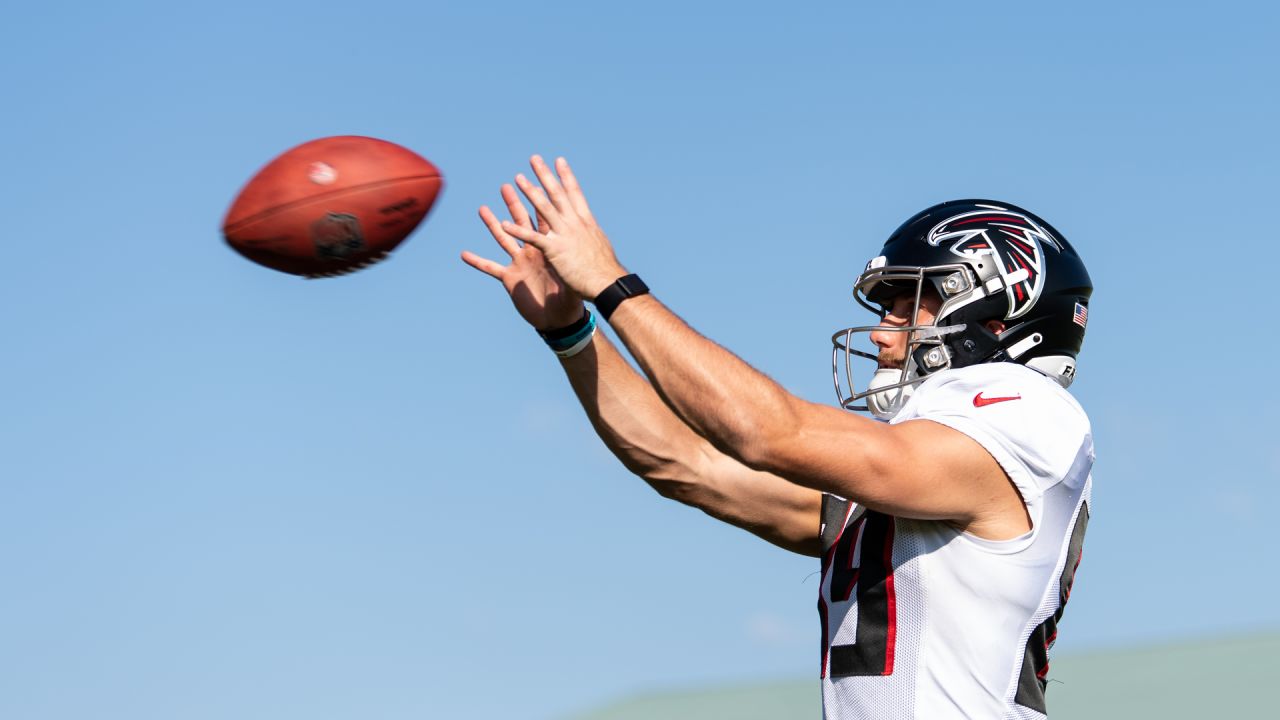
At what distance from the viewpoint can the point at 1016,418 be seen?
12.5ft

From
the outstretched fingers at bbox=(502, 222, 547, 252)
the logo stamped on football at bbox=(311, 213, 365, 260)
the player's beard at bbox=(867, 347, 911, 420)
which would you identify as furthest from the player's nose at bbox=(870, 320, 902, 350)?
the logo stamped on football at bbox=(311, 213, 365, 260)

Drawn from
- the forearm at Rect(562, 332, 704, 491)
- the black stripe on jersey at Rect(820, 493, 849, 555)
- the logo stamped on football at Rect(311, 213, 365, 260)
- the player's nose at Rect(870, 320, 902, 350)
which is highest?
→ the logo stamped on football at Rect(311, 213, 365, 260)

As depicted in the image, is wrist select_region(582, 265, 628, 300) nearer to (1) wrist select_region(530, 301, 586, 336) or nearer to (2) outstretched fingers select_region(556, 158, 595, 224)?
(2) outstretched fingers select_region(556, 158, 595, 224)

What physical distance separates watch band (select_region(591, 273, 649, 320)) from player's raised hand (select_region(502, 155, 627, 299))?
0.03 metres

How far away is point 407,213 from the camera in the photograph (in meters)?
4.55

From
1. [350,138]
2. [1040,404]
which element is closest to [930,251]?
[1040,404]

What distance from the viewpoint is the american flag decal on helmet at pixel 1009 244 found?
4.38 m

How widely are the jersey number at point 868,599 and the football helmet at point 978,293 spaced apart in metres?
0.51

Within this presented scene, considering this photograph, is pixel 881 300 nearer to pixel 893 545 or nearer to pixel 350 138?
pixel 893 545

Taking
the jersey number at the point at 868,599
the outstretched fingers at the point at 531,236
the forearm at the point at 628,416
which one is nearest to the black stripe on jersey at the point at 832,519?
the jersey number at the point at 868,599

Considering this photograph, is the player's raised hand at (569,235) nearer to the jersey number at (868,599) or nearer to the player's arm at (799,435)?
the player's arm at (799,435)

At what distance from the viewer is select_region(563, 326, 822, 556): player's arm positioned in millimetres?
4805

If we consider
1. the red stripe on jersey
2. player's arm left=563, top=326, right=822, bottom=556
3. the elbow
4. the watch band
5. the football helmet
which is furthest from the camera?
player's arm left=563, top=326, right=822, bottom=556

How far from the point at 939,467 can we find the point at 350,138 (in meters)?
2.22
